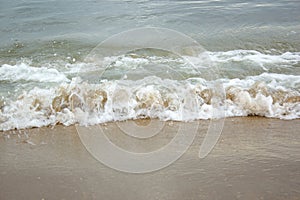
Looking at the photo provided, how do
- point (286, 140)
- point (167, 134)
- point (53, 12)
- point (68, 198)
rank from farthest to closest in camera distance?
point (53, 12) < point (167, 134) < point (286, 140) < point (68, 198)

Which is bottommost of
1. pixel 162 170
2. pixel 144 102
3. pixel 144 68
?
pixel 162 170

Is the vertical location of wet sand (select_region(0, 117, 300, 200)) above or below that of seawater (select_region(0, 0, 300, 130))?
below

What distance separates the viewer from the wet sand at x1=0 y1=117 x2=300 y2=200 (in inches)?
90.5

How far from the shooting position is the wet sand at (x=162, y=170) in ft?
7.54

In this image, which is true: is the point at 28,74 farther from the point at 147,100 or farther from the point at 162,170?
the point at 162,170

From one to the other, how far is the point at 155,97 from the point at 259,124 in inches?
46.2

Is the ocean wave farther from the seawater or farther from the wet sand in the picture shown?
the wet sand

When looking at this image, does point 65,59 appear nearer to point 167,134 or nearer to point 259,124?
point 167,134

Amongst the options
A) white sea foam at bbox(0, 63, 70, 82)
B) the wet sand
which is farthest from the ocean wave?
white sea foam at bbox(0, 63, 70, 82)

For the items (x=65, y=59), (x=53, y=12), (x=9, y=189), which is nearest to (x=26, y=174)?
(x=9, y=189)

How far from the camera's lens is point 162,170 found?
2.57 meters

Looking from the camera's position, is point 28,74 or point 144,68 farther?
point 144,68

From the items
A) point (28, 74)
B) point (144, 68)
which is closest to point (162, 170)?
point (144, 68)

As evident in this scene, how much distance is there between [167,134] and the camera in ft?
10.4
